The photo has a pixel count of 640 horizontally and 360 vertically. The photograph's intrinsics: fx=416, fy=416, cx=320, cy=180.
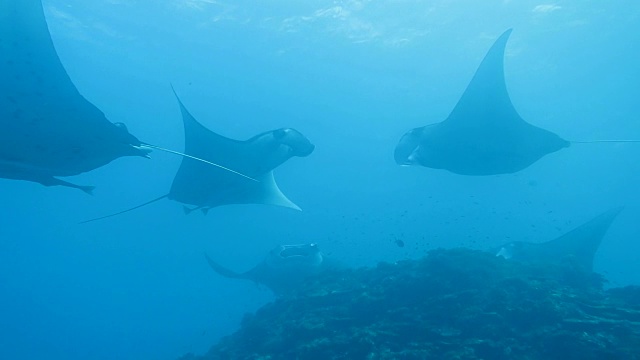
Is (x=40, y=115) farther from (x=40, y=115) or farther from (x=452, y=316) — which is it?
(x=452, y=316)

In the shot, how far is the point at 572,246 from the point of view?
12125 mm

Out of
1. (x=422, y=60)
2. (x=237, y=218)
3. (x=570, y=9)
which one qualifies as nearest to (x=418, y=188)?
(x=237, y=218)

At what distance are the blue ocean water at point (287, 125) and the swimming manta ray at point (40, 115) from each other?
55.9 feet

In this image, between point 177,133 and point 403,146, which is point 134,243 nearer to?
point 177,133

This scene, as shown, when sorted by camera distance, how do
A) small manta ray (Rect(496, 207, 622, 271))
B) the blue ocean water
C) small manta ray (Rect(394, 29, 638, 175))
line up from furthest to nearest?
1. the blue ocean water
2. small manta ray (Rect(496, 207, 622, 271))
3. small manta ray (Rect(394, 29, 638, 175))

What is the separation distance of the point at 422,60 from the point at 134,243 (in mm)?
86412

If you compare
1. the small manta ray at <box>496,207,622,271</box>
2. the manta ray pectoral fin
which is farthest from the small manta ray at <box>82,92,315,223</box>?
the small manta ray at <box>496,207,622,271</box>

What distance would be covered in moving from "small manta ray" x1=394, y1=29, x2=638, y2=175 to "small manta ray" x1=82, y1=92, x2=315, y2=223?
2413 mm

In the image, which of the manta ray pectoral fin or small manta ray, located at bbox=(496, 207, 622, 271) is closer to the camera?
the manta ray pectoral fin

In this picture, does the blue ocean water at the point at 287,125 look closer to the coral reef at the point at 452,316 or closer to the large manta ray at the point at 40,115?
the coral reef at the point at 452,316

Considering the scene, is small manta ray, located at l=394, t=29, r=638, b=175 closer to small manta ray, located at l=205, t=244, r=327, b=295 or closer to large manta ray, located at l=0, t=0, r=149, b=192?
large manta ray, located at l=0, t=0, r=149, b=192

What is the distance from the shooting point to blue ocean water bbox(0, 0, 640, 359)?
2286 centimetres

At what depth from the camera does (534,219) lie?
76.0m

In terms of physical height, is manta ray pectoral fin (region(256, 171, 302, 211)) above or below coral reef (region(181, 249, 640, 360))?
above
